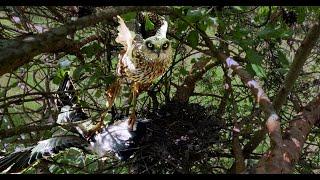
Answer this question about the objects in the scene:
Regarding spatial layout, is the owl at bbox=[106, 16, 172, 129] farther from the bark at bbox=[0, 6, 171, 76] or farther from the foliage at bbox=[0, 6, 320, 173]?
the bark at bbox=[0, 6, 171, 76]

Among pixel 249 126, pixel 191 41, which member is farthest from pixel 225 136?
pixel 191 41

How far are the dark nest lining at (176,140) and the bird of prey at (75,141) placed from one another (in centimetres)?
5

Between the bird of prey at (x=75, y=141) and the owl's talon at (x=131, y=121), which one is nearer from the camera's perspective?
the bird of prey at (x=75, y=141)

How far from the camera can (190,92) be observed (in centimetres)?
166

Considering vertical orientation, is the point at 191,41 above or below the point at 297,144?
above

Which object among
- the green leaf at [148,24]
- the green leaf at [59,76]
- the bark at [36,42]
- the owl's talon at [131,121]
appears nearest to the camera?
the bark at [36,42]

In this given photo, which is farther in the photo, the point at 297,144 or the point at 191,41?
the point at 191,41

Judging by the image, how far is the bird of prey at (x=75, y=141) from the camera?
109cm

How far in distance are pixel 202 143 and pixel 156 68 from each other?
0.27 m

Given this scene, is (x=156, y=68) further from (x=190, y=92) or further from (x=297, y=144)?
(x=190, y=92)

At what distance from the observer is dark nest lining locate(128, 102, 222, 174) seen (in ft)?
4.14

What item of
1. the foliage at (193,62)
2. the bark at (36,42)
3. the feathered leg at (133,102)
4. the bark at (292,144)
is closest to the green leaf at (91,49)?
the foliage at (193,62)

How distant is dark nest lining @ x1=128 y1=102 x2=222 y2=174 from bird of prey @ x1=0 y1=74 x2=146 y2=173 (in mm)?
46

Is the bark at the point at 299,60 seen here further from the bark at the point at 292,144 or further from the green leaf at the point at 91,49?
the green leaf at the point at 91,49
